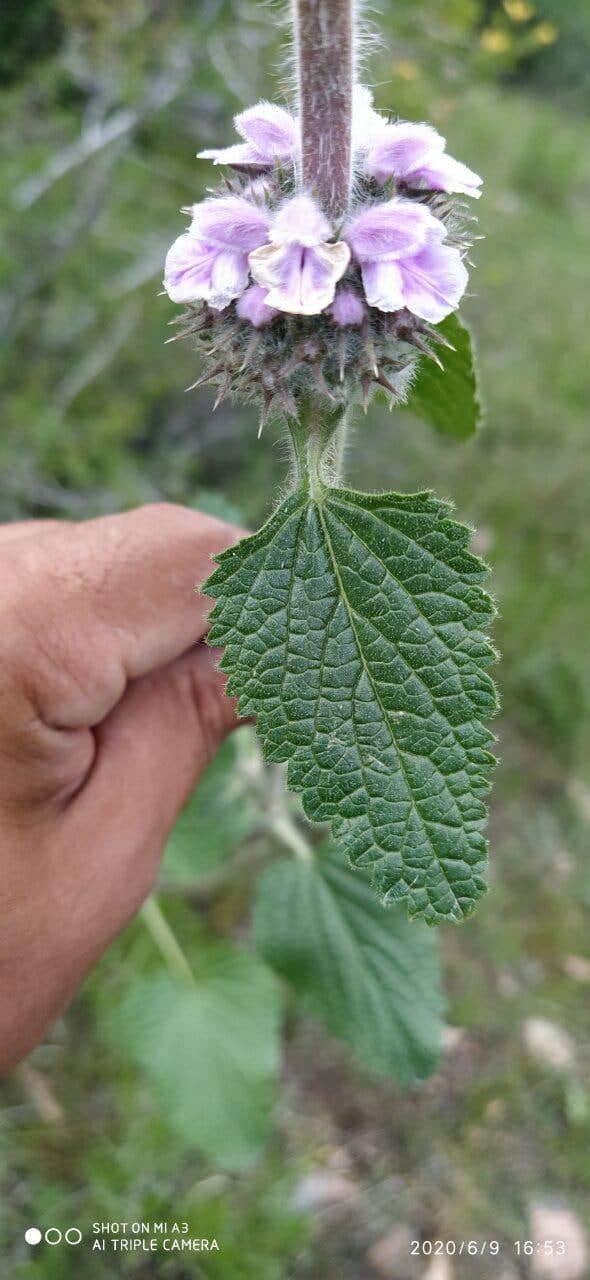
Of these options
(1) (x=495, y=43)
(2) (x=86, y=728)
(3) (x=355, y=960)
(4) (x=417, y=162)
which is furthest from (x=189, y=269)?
(1) (x=495, y=43)

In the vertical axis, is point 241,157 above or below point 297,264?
above

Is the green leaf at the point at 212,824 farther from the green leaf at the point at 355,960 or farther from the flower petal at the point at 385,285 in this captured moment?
the flower petal at the point at 385,285

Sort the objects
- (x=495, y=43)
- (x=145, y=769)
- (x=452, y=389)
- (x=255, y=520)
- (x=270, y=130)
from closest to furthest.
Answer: (x=270, y=130) → (x=452, y=389) → (x=145, y=769) → (x=255, y=520) → (x=495, y=43)

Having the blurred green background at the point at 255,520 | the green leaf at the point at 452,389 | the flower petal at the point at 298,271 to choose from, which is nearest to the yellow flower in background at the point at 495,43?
the blurred green background at the point at 255,520

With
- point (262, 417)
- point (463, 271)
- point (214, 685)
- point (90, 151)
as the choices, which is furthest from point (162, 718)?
point (90, 151)

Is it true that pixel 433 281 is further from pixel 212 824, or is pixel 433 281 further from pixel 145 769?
pixel 212 824

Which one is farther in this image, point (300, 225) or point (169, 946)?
point (169, 946)
